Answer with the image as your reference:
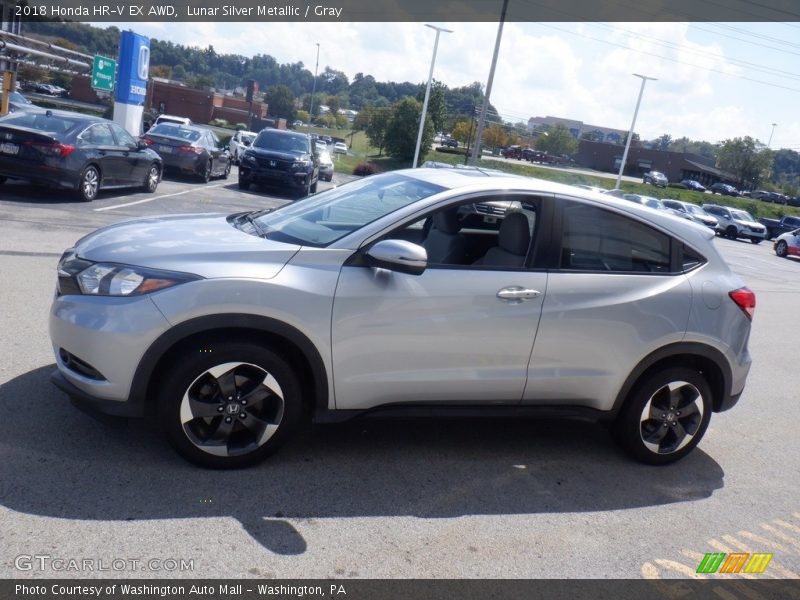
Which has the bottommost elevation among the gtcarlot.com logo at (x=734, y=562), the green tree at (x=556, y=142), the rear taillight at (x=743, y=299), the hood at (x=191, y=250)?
the gtcarlot.com logo at (x=734, y=562)

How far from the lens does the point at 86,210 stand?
501 inches

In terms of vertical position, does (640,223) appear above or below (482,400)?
above

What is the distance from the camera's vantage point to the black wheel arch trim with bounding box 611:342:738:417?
4891mm

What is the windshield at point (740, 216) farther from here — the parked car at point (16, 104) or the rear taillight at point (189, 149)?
the parked car at point (16, 104)

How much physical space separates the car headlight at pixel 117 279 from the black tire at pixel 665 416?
2.92 meters

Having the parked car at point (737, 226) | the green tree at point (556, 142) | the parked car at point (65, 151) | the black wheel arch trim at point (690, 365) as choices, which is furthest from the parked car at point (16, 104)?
the green tree at point (556, 142)

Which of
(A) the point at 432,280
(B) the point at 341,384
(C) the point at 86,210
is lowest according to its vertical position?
Answer: (C) the point at 86,210

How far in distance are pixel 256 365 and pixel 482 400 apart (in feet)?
4.59

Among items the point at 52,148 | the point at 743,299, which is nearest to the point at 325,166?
the point at 52,148

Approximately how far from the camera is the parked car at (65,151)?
12422mm
